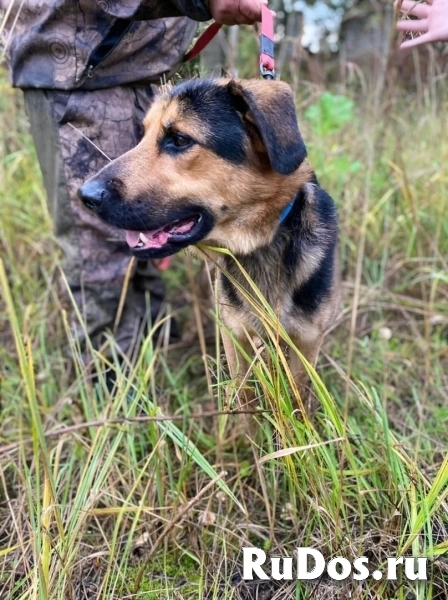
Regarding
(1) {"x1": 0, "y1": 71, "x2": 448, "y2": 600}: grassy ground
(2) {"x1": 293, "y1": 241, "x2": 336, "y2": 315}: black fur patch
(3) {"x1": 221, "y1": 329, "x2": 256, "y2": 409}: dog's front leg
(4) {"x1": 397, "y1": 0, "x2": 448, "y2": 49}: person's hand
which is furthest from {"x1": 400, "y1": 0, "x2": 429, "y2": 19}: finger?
(3) {"x1": 221, "y1": 329, "x2": 256, "y2": 409}: dog's front leg

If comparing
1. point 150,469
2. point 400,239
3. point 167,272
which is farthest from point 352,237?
point 150,469

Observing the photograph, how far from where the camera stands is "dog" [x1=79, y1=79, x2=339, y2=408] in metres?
1.93

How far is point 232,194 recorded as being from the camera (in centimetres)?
205

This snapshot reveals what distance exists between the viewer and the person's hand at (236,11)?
A: 2068mm

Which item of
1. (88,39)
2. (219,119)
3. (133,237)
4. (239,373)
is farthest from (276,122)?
(88,39)

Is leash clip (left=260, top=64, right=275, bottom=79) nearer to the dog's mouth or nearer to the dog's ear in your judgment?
the dog's ear

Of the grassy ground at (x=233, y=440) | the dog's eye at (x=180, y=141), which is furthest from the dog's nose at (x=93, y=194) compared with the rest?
the grassy ground at (x=233, y=440)

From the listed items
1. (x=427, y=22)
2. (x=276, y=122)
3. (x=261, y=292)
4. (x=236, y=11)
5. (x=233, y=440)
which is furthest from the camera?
(x=233, y=440)

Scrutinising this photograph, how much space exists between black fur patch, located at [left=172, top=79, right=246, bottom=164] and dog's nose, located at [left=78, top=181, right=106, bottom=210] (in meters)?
0.40

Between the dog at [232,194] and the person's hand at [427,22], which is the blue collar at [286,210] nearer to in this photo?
the dog at [232,194]

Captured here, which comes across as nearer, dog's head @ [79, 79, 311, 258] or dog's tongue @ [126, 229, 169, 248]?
dog's head @ [79, 79, 311, 258]

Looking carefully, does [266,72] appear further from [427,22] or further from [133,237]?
[133,237]

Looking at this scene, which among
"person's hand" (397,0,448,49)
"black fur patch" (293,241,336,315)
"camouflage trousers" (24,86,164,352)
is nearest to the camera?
"person's hand" (397,0,448,49)

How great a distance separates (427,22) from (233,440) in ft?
5.69
